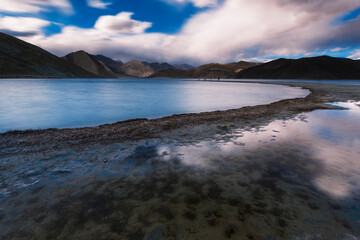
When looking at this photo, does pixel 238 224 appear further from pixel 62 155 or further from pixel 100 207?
pixel 62 155

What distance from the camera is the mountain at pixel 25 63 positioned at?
395 ft

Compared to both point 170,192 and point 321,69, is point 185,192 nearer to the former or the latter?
point 170,192

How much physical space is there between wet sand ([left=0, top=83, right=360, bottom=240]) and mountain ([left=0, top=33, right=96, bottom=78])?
153271 millimetres

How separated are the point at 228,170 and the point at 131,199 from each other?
8.53 feet

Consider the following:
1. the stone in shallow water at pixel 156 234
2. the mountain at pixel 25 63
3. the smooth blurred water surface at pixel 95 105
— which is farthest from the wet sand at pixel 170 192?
the mountain at pixel 25 63

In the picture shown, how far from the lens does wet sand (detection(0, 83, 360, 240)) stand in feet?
8.99

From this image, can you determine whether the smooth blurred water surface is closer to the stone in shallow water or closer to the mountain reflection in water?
the mountain reflection in water

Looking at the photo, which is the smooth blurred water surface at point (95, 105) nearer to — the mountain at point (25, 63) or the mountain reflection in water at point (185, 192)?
the mountain reflection in water at point (185, 192)

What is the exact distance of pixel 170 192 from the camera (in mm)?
3676

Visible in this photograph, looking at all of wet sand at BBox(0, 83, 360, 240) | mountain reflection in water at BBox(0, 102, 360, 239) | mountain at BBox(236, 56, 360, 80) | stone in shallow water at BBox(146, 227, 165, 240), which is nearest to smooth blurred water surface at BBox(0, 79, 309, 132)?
wet sand at BBox(0, 83, 360, 240)

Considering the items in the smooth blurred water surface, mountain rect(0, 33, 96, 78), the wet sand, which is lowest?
the smooth blurred water surface

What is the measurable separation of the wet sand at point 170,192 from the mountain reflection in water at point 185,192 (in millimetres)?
18

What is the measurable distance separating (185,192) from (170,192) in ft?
1.07

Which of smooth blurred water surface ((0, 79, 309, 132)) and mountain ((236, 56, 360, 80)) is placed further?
mountain ((236, 56, 360, 80))
